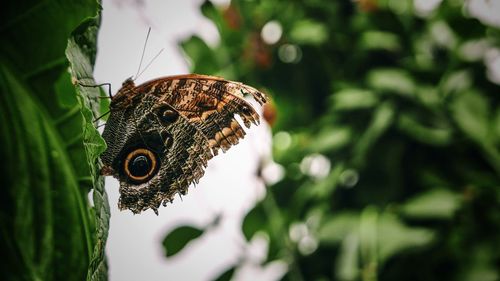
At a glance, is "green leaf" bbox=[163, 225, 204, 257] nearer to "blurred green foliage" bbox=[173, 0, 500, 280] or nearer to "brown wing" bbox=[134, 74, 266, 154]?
"blurred green foliage" bbox=[173, 0, 500, 280]

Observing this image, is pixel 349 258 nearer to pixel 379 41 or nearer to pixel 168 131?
pixel 379 41

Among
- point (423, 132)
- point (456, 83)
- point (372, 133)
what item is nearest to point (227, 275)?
point (372, 133)

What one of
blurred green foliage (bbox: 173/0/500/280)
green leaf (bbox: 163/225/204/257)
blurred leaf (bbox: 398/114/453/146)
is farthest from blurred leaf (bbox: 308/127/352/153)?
green leaf (bbox: 163/225/204/257)

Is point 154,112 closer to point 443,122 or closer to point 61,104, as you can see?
point 61,104

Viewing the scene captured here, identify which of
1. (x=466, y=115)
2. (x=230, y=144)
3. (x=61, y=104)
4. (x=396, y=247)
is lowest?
(x=396, y=247)

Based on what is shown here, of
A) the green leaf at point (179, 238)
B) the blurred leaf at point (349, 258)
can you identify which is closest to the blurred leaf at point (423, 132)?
the blurred leaf at point (349, 258)

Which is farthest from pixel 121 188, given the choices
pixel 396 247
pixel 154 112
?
pixel 396 247

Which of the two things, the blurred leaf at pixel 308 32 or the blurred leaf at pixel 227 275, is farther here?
the blurred leaf at pixel 308 32

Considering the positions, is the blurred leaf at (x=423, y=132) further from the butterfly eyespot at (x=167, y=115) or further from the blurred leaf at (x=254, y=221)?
the butterfly eyespot at (x=167, y=115)
